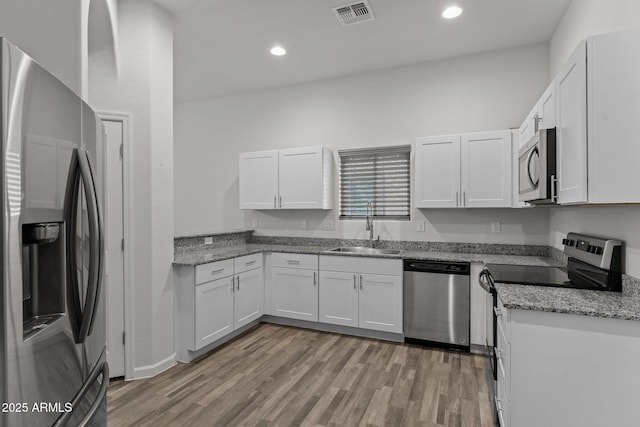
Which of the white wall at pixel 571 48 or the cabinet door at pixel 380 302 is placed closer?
the white wall at pixel 571 48

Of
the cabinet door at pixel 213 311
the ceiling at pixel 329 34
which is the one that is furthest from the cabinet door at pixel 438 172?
the cabinet door at pixel 213 311

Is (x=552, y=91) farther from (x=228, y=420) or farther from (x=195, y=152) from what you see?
(x=195, y=152)

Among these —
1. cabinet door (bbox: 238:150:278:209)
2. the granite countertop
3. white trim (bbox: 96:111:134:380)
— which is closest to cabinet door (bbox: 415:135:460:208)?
the granite countertop

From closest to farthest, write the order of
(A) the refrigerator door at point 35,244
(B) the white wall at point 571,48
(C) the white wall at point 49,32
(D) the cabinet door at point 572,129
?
(A) the refrigerator door at point 35,244 → (C) the white wall at point 49,32 → (D) the cabinet door at point 572,129 → (B) the white wall at point 571,48

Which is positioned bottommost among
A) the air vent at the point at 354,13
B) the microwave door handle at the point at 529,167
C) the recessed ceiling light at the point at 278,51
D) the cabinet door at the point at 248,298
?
the cabinet door at the point at 248,298

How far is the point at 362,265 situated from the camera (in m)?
3.52

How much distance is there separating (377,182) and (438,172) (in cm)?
84

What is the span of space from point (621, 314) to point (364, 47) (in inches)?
124

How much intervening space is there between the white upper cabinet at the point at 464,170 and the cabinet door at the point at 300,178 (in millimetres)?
1148

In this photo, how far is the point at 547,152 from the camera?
1965 millimetres

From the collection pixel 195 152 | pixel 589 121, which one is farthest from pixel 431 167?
pixel 195 152

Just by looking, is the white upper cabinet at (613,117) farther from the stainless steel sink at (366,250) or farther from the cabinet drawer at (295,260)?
the cabinet drawer at (295,260)

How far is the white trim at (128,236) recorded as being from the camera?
105 inches

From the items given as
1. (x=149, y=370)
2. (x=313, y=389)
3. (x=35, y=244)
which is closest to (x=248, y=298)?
(x=149, y=370)
